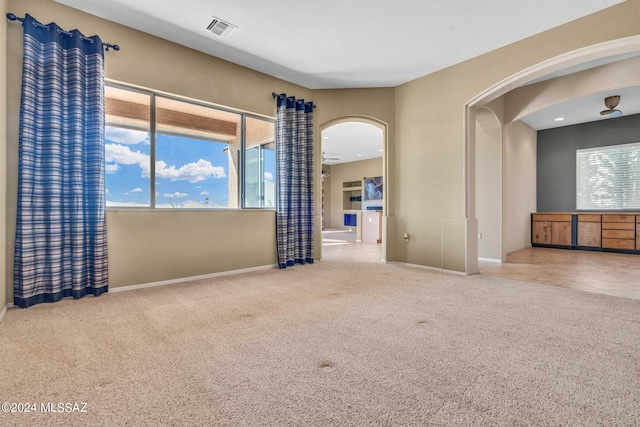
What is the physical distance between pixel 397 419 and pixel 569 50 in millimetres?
4069

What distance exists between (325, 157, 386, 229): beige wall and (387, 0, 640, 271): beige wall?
7638 millimetres

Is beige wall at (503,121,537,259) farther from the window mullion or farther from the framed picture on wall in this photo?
the window mullion

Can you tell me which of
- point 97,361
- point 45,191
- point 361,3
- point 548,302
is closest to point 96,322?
point 97,361

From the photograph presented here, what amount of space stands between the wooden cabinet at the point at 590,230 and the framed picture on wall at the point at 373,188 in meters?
6.63

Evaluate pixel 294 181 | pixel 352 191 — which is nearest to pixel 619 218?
pixel 294 181

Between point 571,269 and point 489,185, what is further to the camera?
point 489,185

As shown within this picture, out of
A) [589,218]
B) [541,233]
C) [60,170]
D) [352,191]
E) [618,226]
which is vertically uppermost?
[352,191]

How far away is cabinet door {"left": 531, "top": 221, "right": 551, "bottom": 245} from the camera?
7152 millimetres

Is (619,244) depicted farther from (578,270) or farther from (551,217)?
(578,270)

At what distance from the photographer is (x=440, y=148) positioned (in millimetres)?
4551

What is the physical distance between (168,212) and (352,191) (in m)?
10.7

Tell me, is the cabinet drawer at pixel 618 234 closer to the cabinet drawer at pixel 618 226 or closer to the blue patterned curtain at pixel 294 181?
the cabinet drawer at pixel 618 226

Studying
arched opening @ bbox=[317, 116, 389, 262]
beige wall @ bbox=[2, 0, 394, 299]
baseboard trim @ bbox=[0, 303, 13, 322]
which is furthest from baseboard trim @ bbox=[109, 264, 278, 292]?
arched opening @ bbox=[317, 116, 389, 262]

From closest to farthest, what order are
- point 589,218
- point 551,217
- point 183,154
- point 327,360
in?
1. point 327,360
2. point 183,154
3. point 589,218
4. point 551,217
